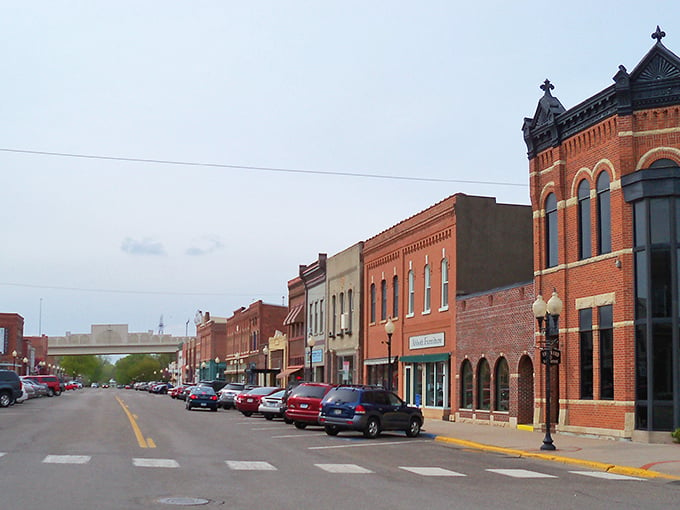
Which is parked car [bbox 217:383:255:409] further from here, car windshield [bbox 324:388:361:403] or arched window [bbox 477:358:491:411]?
car windshield [bbox 324:388:361:403]

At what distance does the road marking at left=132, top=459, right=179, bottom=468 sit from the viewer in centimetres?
1762

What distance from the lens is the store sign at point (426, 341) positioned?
40.7 meters

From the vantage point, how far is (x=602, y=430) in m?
26.9

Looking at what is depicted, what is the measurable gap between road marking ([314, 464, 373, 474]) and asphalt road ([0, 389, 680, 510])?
0.03m

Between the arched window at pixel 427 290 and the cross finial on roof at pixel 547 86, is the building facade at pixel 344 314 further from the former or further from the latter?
the cross finial on roof at pixel 547 86

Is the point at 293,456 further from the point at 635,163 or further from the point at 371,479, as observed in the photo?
the point at 635,163

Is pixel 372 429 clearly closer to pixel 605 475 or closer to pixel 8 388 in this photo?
pixel 605 475

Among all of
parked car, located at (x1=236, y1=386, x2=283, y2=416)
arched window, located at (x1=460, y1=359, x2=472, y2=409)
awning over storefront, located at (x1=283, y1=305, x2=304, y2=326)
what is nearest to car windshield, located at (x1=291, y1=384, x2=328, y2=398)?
arched window, located at (x1=460, y1=359, x2=472, y2=409)

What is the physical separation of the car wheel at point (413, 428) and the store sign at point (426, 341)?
36.5 feet

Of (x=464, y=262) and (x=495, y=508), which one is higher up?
(x=464, y=262)

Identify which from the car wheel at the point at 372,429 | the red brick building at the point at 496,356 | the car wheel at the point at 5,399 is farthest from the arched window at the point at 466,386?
the car wheel at the point at 5,399

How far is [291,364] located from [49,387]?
76.6 ft

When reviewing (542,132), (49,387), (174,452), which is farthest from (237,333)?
(174,452)

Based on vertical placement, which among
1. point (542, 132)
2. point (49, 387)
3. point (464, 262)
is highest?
point (542, 132)
